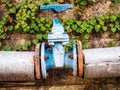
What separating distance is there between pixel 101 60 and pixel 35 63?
1.65 feet

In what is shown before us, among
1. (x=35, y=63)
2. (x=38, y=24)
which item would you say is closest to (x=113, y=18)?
(x=38, y=24)

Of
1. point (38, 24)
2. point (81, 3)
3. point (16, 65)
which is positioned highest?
point (81, 3)

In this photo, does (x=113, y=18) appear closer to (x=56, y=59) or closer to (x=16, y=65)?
(x=56, y=59)

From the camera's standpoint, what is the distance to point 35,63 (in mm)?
2438

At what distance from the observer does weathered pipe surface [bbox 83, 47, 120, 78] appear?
2.47 metres

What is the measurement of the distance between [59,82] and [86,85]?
10.3 inches

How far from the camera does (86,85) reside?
3129 millimetres

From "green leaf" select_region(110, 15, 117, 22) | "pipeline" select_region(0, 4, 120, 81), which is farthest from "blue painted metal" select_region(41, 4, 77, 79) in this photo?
"green leaf" select_region(110, 15, 117, 22)

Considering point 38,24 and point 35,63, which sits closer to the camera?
point 35,63

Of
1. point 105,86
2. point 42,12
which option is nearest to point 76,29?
point 42,12

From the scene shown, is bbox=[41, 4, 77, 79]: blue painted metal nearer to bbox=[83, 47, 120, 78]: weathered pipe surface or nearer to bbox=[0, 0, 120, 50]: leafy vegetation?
bbox=[83, 47, 120, 78]: weathered pipe surface

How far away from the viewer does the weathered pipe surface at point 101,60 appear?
8.09ft

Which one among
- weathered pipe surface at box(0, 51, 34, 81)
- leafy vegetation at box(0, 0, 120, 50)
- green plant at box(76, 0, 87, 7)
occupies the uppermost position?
green plant at box(76, 0, 87, 7)

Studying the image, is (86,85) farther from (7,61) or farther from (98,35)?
(7,61)
